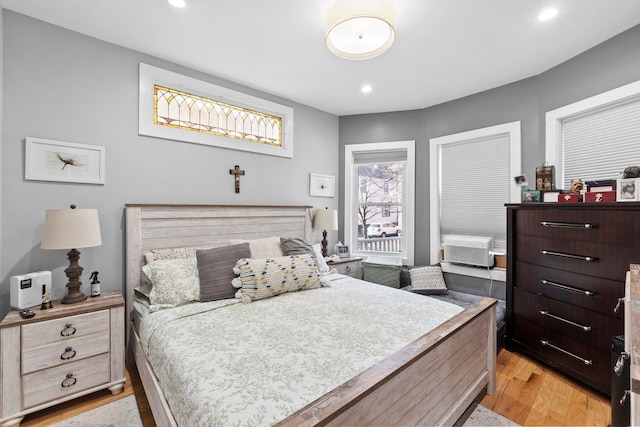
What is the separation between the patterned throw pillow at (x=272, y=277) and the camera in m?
2.15

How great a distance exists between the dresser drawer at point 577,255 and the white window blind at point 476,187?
75 centimetres

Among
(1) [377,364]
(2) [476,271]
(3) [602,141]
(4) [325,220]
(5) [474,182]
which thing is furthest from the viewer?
(4) [325,220]

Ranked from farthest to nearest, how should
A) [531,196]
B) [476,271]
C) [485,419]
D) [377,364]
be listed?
1. [476,271]
2. [531,196]
3. [485,419]
4. [377,364]

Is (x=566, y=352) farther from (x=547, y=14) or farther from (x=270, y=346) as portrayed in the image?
(x=547, y=14)

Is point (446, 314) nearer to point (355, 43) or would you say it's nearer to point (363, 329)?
point (363, 329)

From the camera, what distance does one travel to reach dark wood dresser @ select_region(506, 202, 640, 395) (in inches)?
73.4

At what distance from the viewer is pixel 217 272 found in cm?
217

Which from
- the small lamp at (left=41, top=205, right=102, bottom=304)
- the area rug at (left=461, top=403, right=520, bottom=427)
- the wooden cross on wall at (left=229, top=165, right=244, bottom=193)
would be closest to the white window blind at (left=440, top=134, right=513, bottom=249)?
the area rug at (left=461, top=403, right=520, bottom=427)

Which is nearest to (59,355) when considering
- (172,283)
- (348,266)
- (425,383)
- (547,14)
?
(172,283)

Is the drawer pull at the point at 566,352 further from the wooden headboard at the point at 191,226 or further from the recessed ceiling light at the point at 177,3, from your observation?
the recessed ceiling light at the point at 177,3

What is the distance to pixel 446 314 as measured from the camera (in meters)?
1.89

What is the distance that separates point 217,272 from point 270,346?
920 mm

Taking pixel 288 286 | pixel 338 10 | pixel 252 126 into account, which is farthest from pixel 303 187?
pixel 338 10

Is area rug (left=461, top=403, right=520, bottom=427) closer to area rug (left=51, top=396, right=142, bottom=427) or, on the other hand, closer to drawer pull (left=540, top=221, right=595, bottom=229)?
drawer pull (left=540, top=221, right=595, bottom=229)
